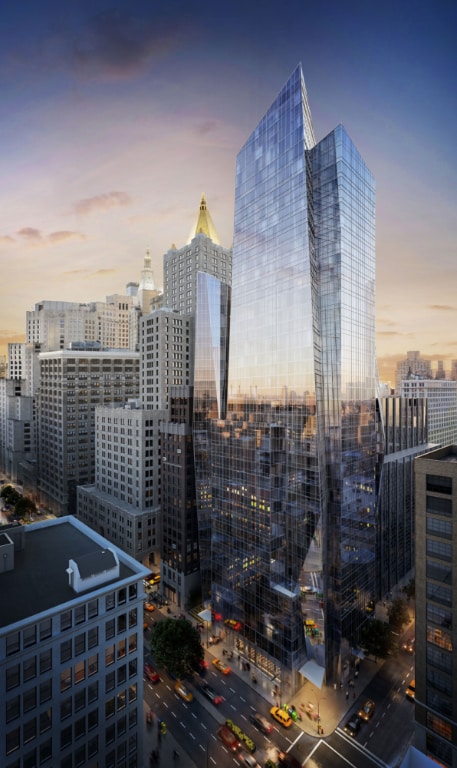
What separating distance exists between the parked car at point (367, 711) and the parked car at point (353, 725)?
0.85 metres

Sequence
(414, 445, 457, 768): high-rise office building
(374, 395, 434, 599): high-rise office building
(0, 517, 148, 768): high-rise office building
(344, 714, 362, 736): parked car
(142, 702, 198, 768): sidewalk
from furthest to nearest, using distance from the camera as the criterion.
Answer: (374, 395, 434, 599): high-rise office building
(344, 714, 362, 736): parked car
(142, 702, 198, 768): sidewalk
(414, 445, 457, 768): high-rise office building
(0, 517, 148, 768): high-rise office building

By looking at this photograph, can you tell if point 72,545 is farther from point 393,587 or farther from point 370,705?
point 393,587

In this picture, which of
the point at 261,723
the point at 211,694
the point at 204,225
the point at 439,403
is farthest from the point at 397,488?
the point at 439,403

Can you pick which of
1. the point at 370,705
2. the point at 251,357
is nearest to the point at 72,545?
the point at 251,357

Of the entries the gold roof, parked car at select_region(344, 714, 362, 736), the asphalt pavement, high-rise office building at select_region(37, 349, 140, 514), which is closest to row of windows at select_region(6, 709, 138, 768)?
the asphalt pavement

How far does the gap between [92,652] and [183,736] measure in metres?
25.4

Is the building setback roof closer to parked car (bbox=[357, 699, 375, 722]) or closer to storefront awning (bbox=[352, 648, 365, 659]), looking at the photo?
parked car (bbox=[357, 699, 375, 722])

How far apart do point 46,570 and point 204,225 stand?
117 meters

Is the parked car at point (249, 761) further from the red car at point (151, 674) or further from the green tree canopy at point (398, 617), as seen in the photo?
the green tree canopy at point (398, 617)

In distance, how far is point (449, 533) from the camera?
144 feet

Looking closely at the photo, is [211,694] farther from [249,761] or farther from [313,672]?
[313,672]

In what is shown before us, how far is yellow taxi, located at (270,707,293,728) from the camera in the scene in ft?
181

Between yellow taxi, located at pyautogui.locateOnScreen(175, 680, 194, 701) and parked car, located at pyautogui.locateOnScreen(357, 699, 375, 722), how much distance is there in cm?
2597

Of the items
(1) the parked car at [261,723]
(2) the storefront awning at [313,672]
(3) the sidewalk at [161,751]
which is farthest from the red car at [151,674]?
(2) the storefront awning at [313,672]
